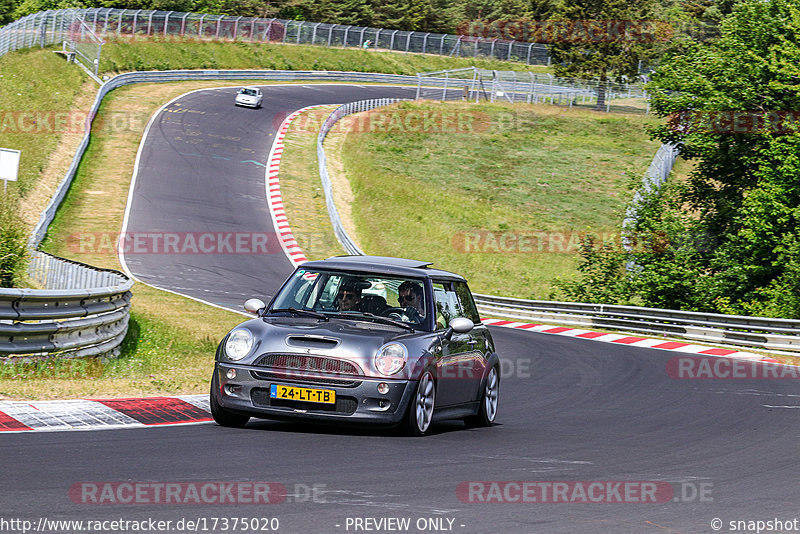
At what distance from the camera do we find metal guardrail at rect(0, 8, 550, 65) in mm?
55844

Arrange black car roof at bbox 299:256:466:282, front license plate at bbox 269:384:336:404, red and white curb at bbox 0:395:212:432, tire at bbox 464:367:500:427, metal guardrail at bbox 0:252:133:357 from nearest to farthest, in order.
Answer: red and white curb at bbox 0:395:212:432, front license plate at bbox 269:384:336:404, black car roof at bbox 299:256:466:282, tire at bbox 464:367:500:427, metal guardrail at bbox 0:252:133:357

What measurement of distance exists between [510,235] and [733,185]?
13.6 m

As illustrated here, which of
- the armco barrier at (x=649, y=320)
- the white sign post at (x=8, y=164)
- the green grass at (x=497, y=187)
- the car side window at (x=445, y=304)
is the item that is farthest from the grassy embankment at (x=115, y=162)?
the green grass at (x=497, y=187)

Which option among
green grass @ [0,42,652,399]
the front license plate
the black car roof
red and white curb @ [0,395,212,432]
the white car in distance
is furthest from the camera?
the white car in distance

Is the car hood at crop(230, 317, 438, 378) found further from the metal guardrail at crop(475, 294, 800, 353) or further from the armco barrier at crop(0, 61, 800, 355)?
the metal guardrail at crop(475, 294, 800, 353)

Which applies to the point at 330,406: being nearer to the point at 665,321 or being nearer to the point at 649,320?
the point at 665,321

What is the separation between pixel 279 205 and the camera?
4162 centimetres

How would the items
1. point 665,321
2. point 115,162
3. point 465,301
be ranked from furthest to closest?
point 115,162 < point 665,321 < point 465,301

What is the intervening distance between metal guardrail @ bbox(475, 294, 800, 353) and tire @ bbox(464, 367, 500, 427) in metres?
15.6

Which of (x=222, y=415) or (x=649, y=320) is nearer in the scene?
(x=222, y=415)

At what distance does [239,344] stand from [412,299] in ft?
5.87

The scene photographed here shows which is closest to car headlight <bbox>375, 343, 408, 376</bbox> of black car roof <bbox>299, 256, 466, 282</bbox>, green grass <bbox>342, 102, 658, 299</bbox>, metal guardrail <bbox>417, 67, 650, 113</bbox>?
black car roof <bbox>299, 256, 466, 282</bbox>

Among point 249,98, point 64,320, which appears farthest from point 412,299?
point 249,98

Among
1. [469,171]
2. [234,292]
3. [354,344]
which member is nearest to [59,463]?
[354,344]
